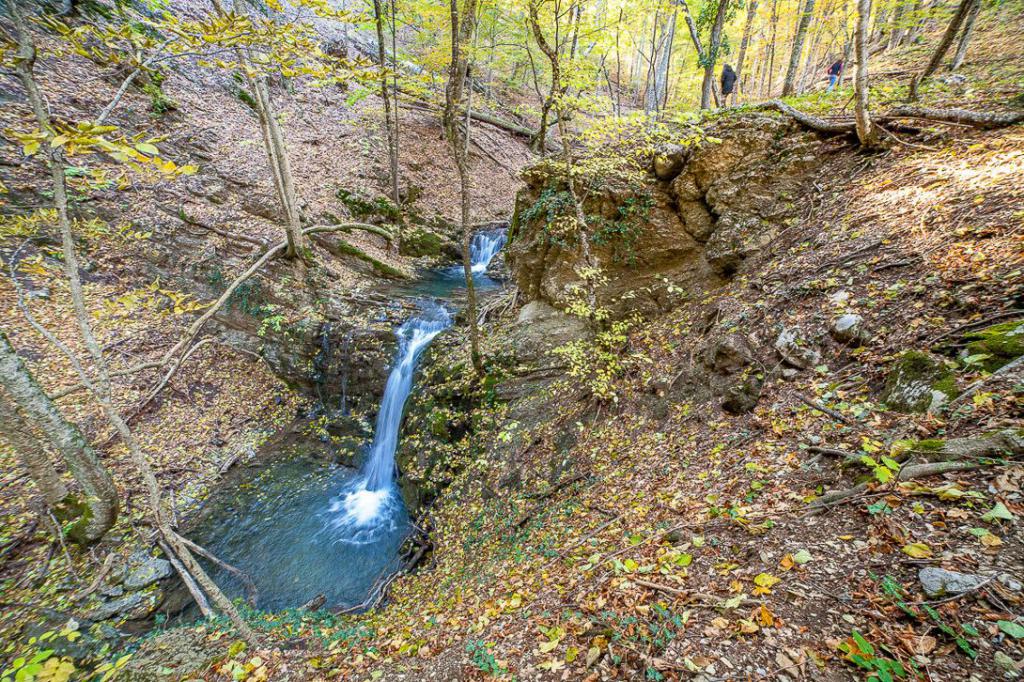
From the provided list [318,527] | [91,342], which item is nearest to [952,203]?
[91,342]

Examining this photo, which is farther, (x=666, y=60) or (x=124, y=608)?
(x=666, y=60)

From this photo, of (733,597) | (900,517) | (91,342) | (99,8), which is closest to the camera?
(900,517)

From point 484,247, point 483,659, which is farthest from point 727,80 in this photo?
point 483,659

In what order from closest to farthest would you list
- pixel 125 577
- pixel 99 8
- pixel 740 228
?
pixel 125 577 → pixel 740 228 → pixel 99 8

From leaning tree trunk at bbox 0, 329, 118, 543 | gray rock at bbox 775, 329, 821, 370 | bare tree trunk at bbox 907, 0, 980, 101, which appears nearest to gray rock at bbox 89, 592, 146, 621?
leaning tree trunk at bbox 0, 329, 118, 543

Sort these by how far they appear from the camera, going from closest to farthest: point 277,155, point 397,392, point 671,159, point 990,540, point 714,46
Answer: point 990,540
point 671,159
point 714,46
point 277,155
point 397,392

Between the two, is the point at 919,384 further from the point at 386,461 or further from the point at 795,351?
the point at 386,461

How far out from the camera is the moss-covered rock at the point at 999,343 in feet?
9.64

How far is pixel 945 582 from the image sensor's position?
2.10 metres

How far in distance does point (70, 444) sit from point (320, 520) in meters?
4.34

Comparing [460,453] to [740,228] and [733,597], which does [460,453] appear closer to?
[733,597]

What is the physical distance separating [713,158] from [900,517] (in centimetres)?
658

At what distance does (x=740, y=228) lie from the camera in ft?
22.4

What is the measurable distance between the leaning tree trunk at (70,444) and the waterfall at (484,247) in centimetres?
1123
